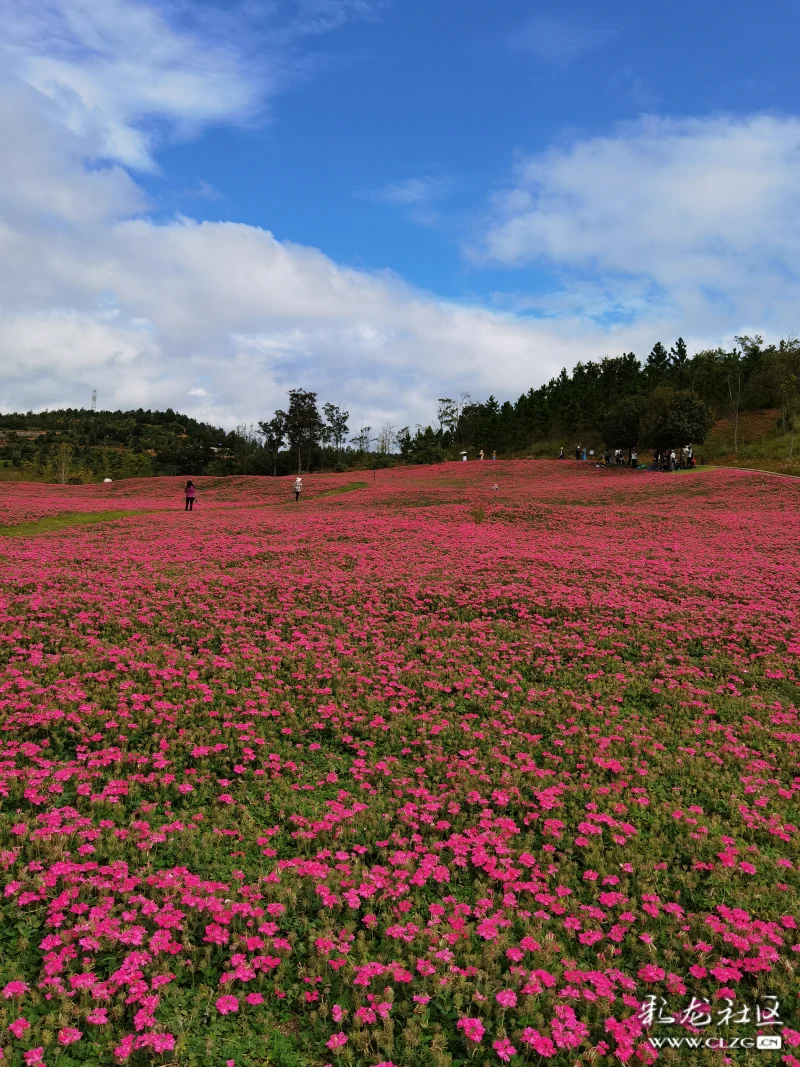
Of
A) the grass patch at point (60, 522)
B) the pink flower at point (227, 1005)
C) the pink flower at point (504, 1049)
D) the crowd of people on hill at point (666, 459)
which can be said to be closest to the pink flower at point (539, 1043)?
the pink flower at point (504, 1049)

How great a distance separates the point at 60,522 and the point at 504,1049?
123 ft

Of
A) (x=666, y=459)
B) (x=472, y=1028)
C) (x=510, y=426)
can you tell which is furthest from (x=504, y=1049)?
(x=510, y=426)

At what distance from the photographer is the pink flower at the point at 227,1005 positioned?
450 cm

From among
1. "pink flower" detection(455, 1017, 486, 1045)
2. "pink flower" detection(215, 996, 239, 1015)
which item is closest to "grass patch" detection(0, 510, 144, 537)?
"pink flower" detection(215, 996, 239, 1015)

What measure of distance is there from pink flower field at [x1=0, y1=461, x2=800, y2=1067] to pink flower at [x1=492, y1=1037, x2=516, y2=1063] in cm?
2

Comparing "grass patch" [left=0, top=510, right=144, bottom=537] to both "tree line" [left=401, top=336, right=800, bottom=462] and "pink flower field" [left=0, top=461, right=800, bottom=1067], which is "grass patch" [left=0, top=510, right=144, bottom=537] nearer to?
"pink flower field" [left=0, top=461, right=800, bottom=1067]

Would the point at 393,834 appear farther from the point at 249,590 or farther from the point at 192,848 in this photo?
the point at 249,590

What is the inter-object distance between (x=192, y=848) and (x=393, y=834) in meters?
2.17

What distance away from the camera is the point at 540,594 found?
16500 millimetres

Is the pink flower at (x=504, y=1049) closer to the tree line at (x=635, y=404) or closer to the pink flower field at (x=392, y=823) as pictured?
the pink flower field at (x=392, y=823)

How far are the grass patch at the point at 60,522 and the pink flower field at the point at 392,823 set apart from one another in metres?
17.8

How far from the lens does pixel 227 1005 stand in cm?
452

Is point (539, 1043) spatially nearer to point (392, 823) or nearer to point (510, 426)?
point (392, 823)

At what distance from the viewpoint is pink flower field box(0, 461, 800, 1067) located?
15.2 ft
